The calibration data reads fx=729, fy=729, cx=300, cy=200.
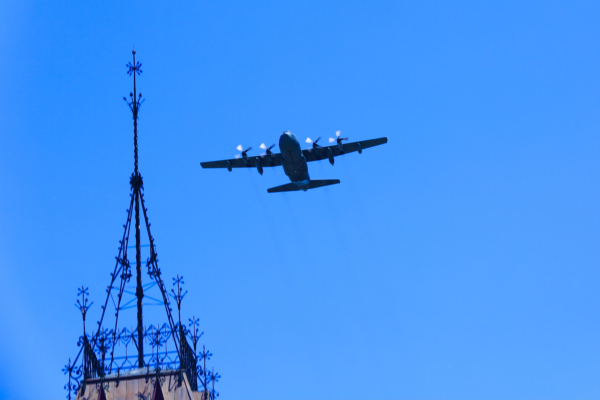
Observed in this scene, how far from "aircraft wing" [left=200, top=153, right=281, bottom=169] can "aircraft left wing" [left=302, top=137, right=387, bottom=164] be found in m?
2.74

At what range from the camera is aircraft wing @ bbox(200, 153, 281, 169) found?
62.6 metres

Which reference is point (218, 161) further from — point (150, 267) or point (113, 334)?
point (113, 334)

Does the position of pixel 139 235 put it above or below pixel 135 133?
below

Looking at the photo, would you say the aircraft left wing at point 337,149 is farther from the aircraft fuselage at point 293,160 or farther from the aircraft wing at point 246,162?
the aircraft wing at point 246,162

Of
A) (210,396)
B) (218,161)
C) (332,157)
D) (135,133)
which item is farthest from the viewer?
(218,161)

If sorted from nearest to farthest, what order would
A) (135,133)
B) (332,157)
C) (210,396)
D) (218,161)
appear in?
(210,396)
(135,133)
(332,157)
(218,161)

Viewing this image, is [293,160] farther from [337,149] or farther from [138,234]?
[138,234]

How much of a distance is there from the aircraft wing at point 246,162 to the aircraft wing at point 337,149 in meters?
2.72

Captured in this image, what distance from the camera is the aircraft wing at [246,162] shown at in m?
62.6

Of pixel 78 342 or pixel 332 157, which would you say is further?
pixel 332 157

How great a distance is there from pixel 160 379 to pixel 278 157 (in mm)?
26907

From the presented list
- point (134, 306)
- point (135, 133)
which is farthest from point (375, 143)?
point (134, 306)

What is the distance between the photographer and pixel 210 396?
141ft

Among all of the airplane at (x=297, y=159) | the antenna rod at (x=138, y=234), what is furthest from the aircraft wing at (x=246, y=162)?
the antenna rod at (x=138, y=234)
